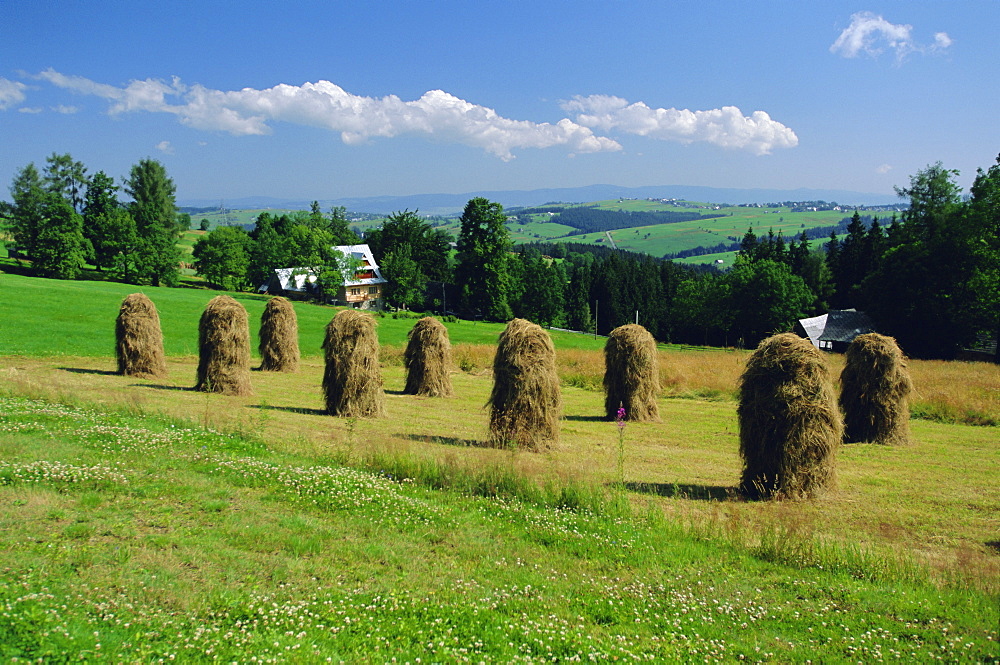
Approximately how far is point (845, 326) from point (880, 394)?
160 ft

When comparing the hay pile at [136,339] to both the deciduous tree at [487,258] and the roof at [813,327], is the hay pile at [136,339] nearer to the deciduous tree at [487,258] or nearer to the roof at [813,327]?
the roof at [813,327]

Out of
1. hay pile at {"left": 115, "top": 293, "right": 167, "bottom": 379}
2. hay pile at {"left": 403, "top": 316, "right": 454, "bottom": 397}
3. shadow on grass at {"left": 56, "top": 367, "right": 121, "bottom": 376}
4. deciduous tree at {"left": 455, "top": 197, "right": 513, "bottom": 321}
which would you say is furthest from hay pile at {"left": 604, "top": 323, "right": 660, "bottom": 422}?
deciduous tree at {"left": 455, "top": 197, "right": 513, "bottom": 321}

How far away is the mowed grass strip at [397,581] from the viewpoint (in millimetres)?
5301

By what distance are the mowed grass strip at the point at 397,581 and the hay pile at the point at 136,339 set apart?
13.8 meters

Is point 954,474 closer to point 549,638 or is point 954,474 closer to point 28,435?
point 549,638

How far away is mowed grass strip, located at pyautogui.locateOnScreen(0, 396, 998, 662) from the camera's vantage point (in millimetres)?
5301

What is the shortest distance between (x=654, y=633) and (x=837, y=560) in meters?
3.19

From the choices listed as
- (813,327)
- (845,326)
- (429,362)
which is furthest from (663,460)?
(813,327)

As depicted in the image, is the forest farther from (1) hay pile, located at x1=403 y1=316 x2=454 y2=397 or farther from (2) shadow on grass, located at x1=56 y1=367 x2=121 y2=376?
(2) shadow on grass, located at x1=56 y1=367 x2=121 y2=376

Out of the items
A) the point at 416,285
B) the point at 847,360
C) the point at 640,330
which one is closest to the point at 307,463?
the point at 640,330

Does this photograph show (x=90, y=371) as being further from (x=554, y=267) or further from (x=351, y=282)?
(x=554, y=267)

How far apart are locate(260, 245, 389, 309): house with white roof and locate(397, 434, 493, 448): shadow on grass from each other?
71.2 m

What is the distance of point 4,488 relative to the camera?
7969 mm

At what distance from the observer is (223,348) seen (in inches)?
770
